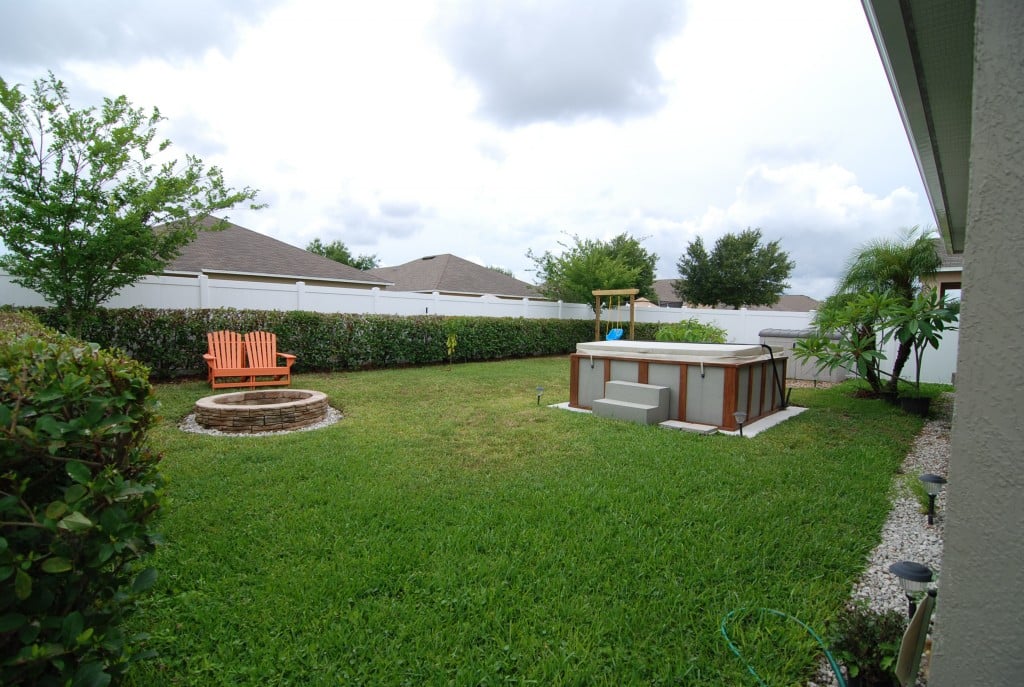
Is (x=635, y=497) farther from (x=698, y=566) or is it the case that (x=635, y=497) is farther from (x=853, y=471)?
(x=853, y=471)

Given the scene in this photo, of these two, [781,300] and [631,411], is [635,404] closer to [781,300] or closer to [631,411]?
[631,411]

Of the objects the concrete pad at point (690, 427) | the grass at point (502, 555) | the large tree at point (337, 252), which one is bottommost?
the concrete pad at point (690, 427)

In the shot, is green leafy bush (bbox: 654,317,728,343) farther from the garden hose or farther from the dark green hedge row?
the garden hose

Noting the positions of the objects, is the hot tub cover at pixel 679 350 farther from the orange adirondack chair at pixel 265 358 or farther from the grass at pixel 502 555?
the orange adirondack chair at pixel 265 358

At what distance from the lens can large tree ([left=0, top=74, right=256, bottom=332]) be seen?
22.0 ft

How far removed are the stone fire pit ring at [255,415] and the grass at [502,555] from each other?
14.0 inches

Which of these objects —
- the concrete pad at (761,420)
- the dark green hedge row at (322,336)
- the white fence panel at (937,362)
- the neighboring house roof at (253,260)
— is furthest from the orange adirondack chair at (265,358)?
the white fence panel at (937,362)

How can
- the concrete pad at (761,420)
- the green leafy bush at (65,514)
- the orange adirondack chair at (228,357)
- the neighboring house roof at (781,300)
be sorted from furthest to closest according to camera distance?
the neighboring house roof at (781,300), the orange adirondack chair at (228,357), the concrete pad at (761,420), the green leafy bush at (65,514)

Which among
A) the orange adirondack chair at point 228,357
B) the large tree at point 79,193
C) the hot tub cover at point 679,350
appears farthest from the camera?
the orange adirondack chair at point 228,357

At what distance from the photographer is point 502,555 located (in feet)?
8.66

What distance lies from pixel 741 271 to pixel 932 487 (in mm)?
29149

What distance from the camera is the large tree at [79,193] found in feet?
22.0

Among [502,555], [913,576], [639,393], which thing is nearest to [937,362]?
[639,393]

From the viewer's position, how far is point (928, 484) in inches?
124
